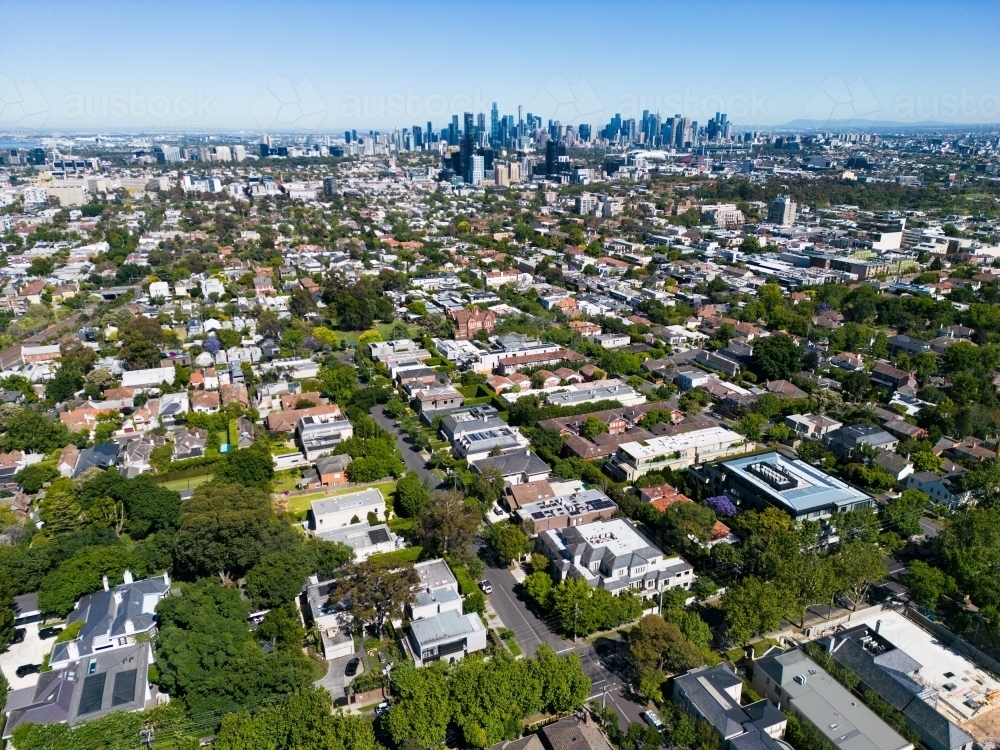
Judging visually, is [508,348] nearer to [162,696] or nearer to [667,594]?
[667,594]

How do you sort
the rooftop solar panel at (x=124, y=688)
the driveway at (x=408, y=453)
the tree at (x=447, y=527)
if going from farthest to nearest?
the driveway at (x=408, y=453) → the tree at (x=447, y=527) → the rooftop solar panel at (x=124, y=688)

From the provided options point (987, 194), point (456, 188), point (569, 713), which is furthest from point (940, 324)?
point (456, 188)

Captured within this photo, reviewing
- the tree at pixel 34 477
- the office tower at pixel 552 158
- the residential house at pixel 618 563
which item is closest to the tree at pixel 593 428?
the residential house at pixel 618 563

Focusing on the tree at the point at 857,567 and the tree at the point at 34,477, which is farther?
the tree at the point at 34,477

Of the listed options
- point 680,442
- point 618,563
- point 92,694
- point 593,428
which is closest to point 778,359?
point 680,442

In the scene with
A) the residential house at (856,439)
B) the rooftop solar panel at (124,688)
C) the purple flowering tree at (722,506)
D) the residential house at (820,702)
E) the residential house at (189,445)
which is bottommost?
the rooftop solar panel at (124,688)

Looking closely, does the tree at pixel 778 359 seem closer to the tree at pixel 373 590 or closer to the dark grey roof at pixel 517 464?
the dark grey roof at pixel 517 464

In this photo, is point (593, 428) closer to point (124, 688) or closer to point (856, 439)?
point (856, 439)
